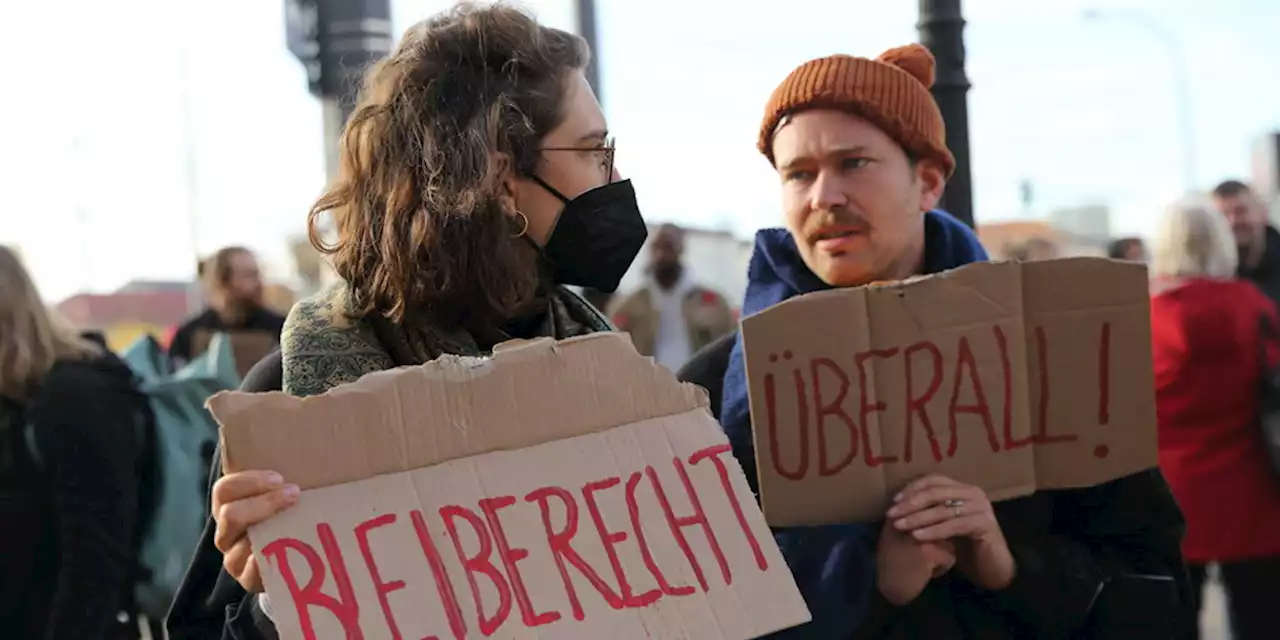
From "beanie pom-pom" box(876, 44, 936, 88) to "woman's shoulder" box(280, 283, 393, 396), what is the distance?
1001 mm

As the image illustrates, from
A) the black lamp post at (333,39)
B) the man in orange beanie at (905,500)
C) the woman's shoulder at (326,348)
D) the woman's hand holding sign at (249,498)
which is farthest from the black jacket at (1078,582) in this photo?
the black lamp post at (333,39)

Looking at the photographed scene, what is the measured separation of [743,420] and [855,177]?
41 cm

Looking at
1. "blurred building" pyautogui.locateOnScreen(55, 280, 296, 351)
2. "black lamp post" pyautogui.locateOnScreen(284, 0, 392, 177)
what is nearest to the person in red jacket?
"black lamp post" pyautogui.locateOnScreen(284, 0, 392, 177)

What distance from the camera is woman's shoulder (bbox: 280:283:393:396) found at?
75.1 inches

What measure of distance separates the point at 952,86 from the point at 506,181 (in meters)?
1.96

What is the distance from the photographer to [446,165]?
1.96 metres

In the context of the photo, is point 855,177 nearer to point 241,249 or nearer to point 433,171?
point 433,171

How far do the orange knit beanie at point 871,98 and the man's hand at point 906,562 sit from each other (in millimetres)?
677

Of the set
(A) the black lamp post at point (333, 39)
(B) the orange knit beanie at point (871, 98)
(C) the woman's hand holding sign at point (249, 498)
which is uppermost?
(A) the black lamp post at point (333, 39)

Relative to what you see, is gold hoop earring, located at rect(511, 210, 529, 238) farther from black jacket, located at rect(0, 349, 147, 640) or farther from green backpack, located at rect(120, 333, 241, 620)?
green backpack, located at rect(120, 333, 241, 620)

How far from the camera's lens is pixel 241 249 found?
6797 mm

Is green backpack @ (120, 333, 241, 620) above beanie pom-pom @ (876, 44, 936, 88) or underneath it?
underneath

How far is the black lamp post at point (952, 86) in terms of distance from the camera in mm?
3723

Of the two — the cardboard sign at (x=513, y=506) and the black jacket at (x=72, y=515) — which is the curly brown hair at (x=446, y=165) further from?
the black jacket at (x=72, y=515)
